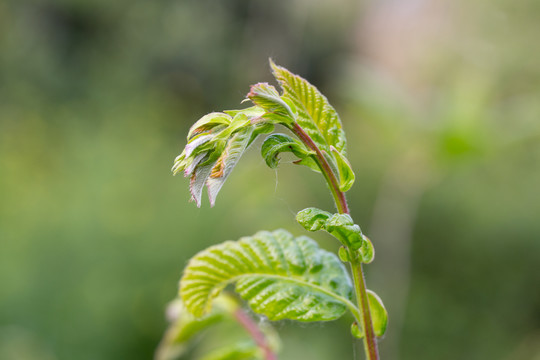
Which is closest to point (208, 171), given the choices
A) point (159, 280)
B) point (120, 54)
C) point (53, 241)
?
point (159, 280)

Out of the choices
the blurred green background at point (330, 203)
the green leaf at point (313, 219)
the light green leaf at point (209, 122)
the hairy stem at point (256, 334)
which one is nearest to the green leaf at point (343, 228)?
the green leaf at point (313, 219)

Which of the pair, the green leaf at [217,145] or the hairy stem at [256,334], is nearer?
the green leaf at [217,145]

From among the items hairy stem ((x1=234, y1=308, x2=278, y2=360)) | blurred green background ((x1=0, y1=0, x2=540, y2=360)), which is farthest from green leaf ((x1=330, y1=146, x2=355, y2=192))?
blurred green background ((x1=0, y1=0, x2=540, y2=360))

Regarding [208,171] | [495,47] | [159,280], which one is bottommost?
[159,280]

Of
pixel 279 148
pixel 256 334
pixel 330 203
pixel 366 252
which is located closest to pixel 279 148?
pixel 279 148

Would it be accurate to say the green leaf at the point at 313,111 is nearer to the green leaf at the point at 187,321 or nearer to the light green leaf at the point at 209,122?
the light green leaf at the point at 209,122

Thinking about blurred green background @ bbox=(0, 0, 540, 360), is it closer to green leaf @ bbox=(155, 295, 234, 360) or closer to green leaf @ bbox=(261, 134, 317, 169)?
green leaf @ bbox=(155, 295, 234, 360)

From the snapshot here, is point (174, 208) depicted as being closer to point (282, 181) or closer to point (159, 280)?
point (159, 280)
